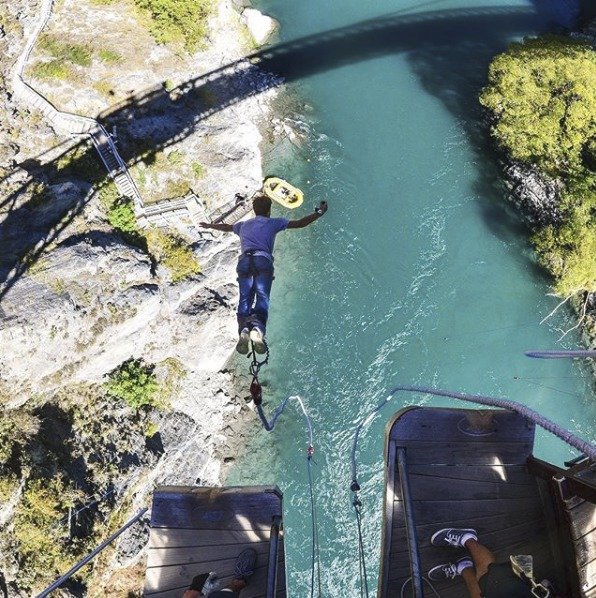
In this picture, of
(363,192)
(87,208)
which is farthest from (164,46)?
(363,192)

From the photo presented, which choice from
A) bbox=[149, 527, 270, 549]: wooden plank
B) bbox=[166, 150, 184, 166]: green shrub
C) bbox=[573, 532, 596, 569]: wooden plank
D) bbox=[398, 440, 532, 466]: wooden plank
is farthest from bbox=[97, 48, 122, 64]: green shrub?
bbox=[573, 532, 596, 569]: wooden plank

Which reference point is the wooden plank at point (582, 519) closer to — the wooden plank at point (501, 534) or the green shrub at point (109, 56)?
the wooden plank at point (501, 534)

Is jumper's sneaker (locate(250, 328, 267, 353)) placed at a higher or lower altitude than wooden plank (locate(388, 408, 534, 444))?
higher

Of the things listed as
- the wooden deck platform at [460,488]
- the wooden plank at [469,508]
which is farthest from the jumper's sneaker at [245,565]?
the wooden plank at [469,508]

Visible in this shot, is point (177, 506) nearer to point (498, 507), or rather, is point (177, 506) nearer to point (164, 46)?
point (498, 507)

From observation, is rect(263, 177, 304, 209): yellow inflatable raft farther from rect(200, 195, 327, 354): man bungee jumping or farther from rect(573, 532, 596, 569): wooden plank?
rect(573, 532, 596, 569): wooden plank

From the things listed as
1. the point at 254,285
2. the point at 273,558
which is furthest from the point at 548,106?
the point at 273,558
